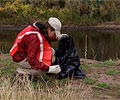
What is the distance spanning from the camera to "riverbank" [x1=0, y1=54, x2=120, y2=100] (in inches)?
166

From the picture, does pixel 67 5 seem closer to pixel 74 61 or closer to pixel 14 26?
pixel 14 26

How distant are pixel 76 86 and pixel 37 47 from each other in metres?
0.90

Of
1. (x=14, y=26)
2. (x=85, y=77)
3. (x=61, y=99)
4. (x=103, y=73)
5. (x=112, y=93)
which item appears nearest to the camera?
(x=61, y=99)

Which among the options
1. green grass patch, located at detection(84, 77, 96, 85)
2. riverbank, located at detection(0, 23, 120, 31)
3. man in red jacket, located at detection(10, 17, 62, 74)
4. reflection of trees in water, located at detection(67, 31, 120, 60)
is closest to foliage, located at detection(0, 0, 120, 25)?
riverbank, located at detection(0, 23, 120, 31)

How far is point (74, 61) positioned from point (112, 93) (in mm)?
1178

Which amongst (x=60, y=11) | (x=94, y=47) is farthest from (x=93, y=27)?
(x=94, y=47)

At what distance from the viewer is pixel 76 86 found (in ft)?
16.5

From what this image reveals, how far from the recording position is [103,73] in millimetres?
6113

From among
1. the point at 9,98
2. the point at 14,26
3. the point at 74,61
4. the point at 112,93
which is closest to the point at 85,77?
the point at 74,61

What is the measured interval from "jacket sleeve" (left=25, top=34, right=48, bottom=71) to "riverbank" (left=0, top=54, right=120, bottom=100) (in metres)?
0.30

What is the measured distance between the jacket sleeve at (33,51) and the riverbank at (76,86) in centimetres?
30

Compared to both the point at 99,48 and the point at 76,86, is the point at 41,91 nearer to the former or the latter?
the point at 76,86

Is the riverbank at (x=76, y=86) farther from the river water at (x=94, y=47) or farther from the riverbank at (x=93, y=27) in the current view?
A: the riverbank at (x=93, y=27)

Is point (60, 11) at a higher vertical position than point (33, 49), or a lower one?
lower
